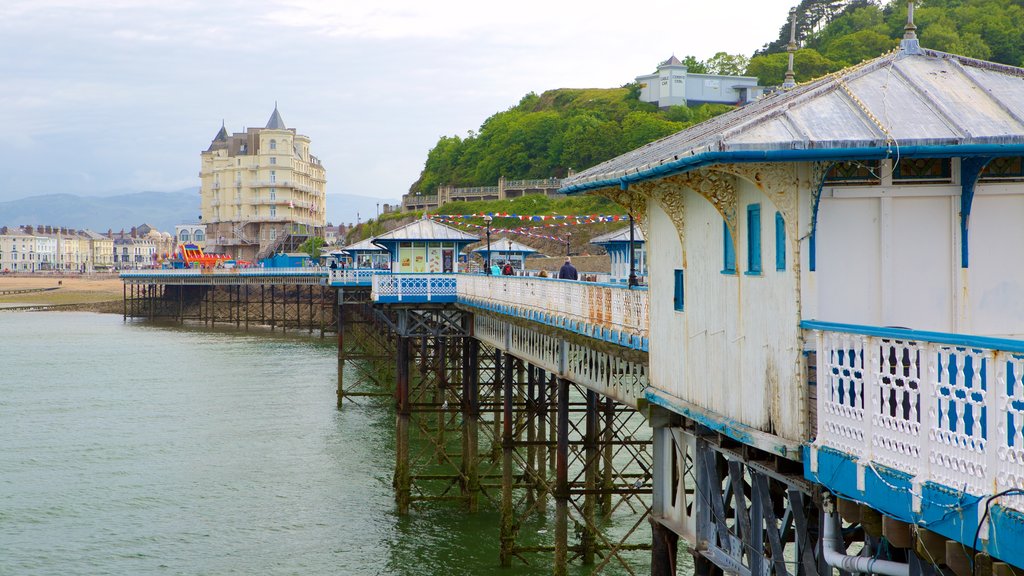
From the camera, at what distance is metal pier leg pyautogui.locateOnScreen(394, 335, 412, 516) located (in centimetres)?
2506

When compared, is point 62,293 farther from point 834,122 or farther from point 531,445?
point 834,122

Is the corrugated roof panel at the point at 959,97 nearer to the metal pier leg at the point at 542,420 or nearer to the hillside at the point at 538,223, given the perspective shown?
the metal pier leg at the point at 542,420

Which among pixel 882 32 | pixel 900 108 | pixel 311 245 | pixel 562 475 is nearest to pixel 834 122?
pixel 900 108

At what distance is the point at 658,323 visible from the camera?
1148 centimetres

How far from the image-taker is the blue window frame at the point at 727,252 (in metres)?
9.34

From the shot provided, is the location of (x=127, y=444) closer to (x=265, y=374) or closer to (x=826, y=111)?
(x=265, y=374)

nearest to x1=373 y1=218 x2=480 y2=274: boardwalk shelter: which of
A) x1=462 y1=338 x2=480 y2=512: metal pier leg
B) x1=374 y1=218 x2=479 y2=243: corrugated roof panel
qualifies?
x1=374 y1=218 x2=479 y2=243: corrugated roof panel

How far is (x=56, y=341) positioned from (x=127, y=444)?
1593 inches

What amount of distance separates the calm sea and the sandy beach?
59.6m

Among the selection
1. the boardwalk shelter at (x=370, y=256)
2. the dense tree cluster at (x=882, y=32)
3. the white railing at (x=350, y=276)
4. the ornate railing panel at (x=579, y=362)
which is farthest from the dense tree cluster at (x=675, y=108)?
the ornate railing panel at (x=579, y=362)

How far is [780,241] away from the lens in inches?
329

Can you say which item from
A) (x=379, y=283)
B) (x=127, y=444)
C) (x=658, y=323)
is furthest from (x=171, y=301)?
(x=658, y=323)

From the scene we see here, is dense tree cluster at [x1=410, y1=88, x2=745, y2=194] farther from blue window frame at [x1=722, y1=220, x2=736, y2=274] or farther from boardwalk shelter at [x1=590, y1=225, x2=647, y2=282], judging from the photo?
blue window frame at [x1=722, y1=220, x2=736, y2=274]

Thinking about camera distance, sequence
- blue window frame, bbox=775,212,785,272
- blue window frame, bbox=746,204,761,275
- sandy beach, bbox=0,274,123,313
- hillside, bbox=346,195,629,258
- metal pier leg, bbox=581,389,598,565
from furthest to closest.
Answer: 1. sandy beach, bbox=0,274,123,313
2. hillside, bbox=346,195,629,258
3. metal pier leg, bbox=581,389,598,565
4. blue window frame, bbox=746,204,761,275
5. blue window frame, bbox=775,212,785,272
